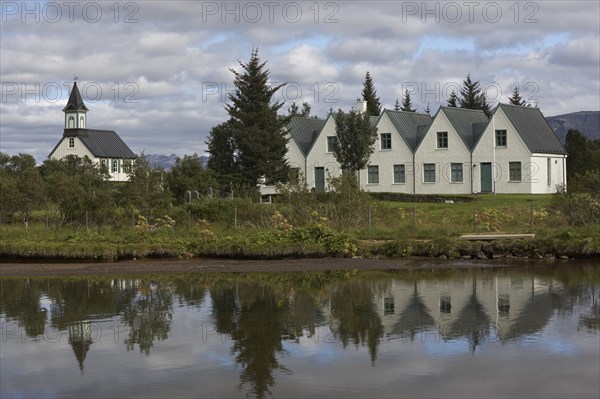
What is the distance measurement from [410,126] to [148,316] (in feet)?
167

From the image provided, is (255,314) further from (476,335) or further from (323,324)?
(476,335)

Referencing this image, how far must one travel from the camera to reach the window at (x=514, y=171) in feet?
201

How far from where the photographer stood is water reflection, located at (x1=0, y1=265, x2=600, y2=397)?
1630cm

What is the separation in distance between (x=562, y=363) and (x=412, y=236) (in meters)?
18.9

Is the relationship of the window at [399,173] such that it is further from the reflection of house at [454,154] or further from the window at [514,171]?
the window at [514,171]

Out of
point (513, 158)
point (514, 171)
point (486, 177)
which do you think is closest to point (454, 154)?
point (486, 177)

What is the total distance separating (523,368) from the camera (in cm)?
1358

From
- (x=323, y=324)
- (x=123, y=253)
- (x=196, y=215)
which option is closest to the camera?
(x=323, y=324)

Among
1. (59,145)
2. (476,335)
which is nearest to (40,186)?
(476,335)

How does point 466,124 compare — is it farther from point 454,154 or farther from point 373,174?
point 373,174

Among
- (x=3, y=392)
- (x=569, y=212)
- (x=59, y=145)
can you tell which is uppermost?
(x=59, y=145)

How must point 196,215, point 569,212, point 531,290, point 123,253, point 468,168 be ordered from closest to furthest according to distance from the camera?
1. point 531,290
2. point 123,253
3. point 569,212
4. point 196,215
5. point 468,168

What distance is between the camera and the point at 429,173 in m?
65.0

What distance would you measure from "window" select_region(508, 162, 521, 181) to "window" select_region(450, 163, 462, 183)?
359 cm
